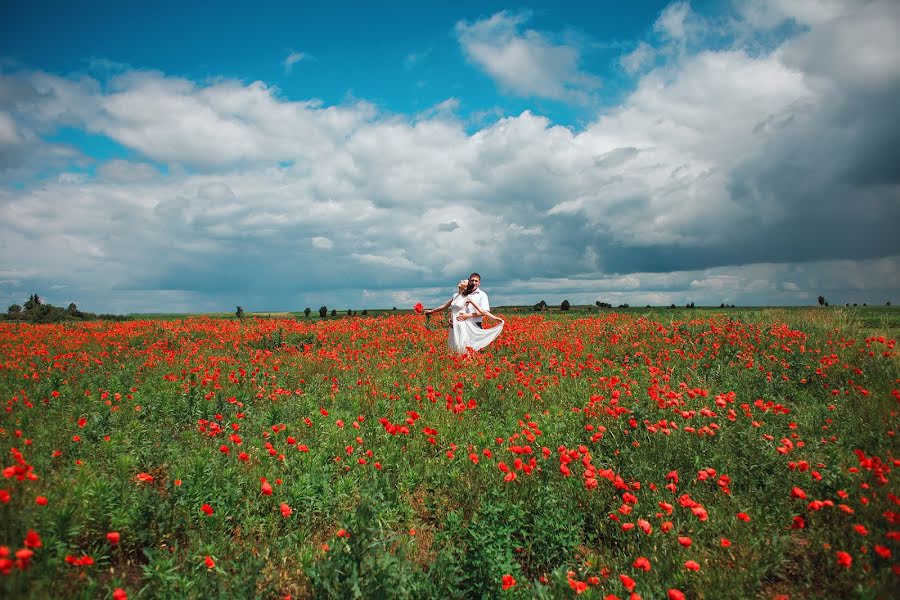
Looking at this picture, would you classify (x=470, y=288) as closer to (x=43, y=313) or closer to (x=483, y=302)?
(x=483, y=302)

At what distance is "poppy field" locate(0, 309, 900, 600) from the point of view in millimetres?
3645

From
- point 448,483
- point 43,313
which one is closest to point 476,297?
point 448,483

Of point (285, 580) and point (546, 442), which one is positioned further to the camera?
point (546, 442)

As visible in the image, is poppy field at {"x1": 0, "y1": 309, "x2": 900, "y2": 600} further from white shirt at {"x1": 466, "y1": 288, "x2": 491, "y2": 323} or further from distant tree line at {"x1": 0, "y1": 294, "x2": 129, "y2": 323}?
distant tree line at {"x1": 0, "y1": 294, "x2": 129, "y2": 323}

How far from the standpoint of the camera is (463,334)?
11.9m

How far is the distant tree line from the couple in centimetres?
2178

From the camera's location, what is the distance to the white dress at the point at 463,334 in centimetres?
1186

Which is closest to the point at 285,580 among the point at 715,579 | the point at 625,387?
the point at 715,579

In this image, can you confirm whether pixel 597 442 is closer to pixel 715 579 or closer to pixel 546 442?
pixel 546 442

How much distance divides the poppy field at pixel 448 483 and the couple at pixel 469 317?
1827 mm

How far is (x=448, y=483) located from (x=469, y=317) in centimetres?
669

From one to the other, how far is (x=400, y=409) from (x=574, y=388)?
→ 10.9ft

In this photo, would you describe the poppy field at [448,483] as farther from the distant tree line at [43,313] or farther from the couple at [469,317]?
the distant tree line at [43,313]

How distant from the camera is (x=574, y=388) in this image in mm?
8711
